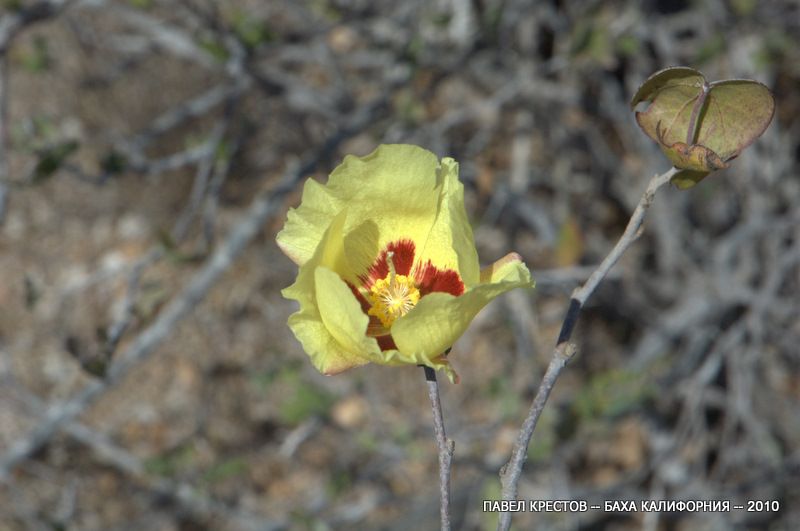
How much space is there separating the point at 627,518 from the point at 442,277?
2.88m

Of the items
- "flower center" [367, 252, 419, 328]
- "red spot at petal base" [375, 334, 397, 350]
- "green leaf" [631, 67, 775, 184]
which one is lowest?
"red spot at petal base" [375, 334, 397, 350]

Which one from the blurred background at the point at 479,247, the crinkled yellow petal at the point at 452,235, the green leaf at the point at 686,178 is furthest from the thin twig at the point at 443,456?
the blurred background at the point at 479,247

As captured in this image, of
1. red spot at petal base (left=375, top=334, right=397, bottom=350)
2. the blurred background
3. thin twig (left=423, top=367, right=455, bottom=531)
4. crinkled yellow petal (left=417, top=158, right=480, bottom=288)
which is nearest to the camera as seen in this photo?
thin twig (left=423, top=367, right=455, bottom=531)

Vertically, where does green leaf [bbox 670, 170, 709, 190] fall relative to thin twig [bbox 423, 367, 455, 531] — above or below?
above

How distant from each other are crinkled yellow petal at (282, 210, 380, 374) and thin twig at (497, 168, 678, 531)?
28 cm

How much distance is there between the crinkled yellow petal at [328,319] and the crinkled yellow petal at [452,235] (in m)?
0.21

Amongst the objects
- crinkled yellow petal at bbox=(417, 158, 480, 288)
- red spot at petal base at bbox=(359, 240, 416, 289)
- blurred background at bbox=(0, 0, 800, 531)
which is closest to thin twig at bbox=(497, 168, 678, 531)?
crinkled yellow petal at bbox=(417, 158, 480, 288)

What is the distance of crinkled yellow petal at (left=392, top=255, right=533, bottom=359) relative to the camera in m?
1.28

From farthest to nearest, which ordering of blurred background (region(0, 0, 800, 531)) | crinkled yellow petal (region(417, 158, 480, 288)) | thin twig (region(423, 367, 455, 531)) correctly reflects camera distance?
blurred background (region(0, 0, 800, 531)) → crinkled yellow petal (region(417, 158, 480, 288)) → thin twig (region(423, 367, 455, 531))

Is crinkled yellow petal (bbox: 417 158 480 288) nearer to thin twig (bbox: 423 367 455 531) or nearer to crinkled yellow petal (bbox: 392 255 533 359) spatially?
crinkled yellow petal (bbox: 392 255 533 359)

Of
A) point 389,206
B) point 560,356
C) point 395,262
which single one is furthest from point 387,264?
point 560,356

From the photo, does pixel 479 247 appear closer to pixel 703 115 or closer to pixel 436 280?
Answer: pixel 436 280

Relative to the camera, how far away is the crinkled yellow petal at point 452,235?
1.39 metres

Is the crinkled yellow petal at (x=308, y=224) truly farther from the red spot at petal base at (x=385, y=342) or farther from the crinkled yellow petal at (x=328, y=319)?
the red spot at petal base at (x=385, y=342)
